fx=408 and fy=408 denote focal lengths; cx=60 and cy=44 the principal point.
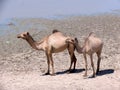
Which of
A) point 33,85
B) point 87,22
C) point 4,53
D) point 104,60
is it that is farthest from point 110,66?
point 87,22

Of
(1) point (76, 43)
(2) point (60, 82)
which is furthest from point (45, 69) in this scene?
(2) point (60, 82)

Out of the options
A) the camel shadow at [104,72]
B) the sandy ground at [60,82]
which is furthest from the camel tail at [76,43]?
the camel shadow at [104,72]

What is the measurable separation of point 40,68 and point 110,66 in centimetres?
247

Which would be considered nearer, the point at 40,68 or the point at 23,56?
the point at 40,68

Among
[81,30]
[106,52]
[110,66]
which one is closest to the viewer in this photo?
[110,66]

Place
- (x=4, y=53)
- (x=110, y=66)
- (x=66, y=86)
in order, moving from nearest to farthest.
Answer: (x=66, y=86)
(x=110, y=66)
(x=4, y=53)

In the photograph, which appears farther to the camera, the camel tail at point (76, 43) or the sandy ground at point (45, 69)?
the camel tail at point (76, 43)

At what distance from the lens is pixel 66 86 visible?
36.8ft

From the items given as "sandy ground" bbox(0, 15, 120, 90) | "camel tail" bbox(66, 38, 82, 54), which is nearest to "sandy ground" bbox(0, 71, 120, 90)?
"sandy ground" bbox(0, 15, 120, 90)

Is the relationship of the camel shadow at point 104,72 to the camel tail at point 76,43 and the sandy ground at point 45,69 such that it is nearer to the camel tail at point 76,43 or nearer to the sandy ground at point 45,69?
the sandy ground at point 45,69

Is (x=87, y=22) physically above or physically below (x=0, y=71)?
above

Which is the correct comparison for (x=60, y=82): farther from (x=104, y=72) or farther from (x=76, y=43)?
(x=104, y=72)

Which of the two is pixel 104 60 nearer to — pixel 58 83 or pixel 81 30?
pixel 58 83

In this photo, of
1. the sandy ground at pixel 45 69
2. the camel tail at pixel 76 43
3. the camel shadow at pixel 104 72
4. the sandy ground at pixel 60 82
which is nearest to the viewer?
the sandy ground at pixel 60 82
